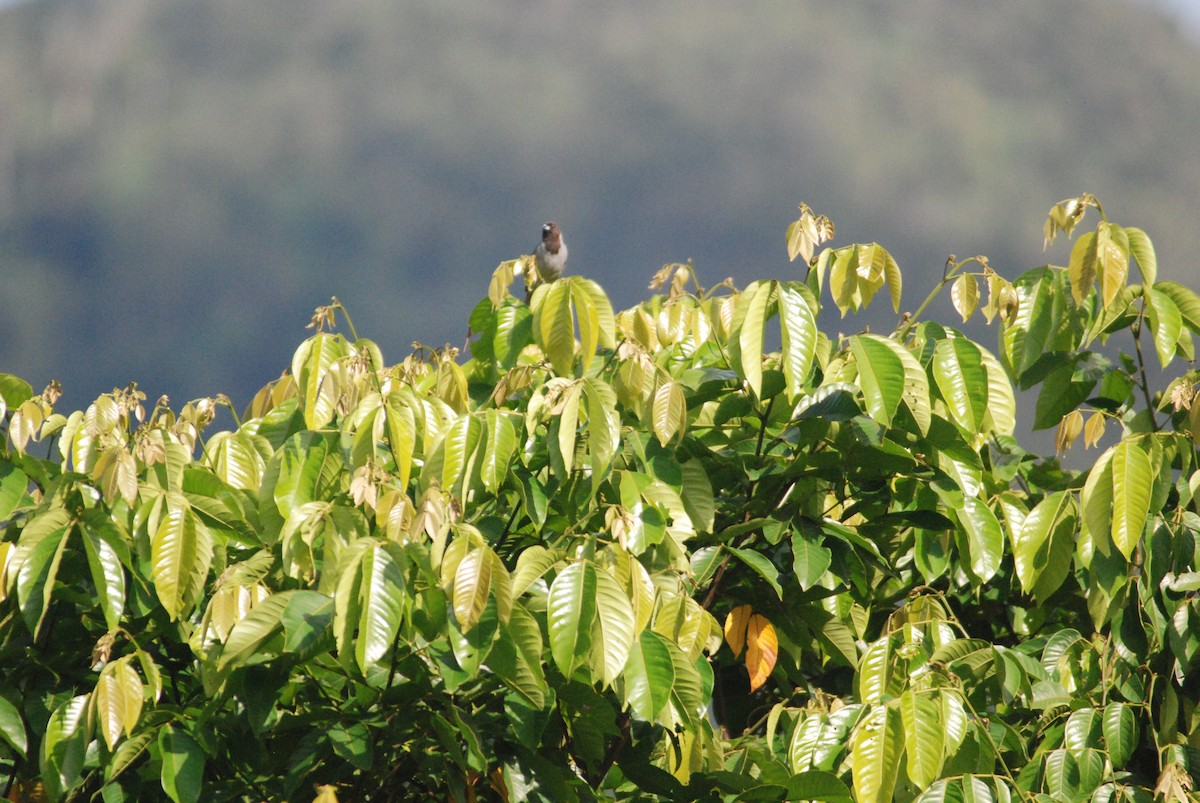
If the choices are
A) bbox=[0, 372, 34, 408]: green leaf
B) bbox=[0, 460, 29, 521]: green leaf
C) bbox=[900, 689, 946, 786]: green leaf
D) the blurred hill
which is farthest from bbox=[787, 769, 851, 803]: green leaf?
the blurred hill

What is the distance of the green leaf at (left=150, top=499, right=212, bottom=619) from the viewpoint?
2.00 meters

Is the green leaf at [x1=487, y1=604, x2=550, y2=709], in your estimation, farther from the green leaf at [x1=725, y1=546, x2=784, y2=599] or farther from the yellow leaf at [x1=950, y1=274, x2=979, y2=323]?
the yellow leaf at [x1=950, y1=274, x2=979, y2=323]

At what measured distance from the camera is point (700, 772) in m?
2.21

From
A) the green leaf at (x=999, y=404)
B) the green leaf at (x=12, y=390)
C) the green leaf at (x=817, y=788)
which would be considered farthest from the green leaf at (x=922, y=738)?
the green leaf at (x=12, y=390)

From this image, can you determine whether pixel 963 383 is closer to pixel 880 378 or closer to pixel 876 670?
pixel 880 378

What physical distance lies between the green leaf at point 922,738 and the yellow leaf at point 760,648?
0.60 metres

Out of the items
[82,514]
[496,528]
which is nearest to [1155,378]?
[496,528]

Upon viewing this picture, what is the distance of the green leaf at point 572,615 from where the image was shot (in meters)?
1.77

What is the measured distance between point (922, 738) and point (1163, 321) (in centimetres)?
99

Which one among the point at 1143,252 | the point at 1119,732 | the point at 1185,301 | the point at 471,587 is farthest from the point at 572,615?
the point at 1185,301

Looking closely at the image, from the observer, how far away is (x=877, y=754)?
6.40 ft

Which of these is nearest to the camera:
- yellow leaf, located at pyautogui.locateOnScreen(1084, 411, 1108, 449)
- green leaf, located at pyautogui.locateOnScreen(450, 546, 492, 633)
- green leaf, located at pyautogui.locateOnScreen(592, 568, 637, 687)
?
green leaf, located at pyautogui.locateOnScreen(450, 546, 492, 633)

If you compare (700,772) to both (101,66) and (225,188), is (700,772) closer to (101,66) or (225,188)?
(225,188)

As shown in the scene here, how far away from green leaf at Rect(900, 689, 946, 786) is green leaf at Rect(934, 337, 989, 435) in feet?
1.91
